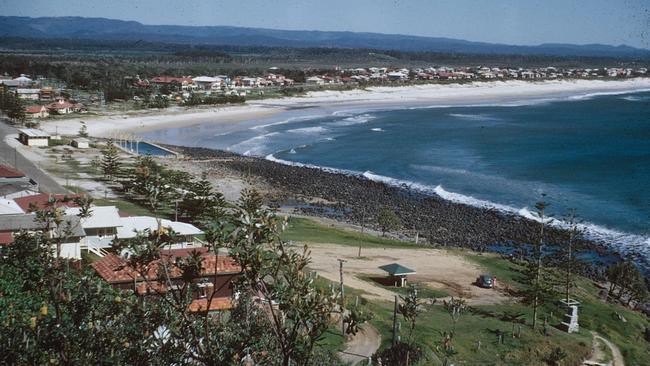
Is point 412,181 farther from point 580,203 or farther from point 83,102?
point 83,102

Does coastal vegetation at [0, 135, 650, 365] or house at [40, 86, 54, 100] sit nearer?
coastal vegetation at [0, 135, 650, 365]

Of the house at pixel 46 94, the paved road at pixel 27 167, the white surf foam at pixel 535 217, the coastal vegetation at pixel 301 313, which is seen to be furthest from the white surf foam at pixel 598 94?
the paved road at pixel 27 167

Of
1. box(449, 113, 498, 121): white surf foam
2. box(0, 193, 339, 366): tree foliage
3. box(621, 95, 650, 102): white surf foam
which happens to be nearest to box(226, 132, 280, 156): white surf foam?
box(449, 113, 498, 121): white surf foam

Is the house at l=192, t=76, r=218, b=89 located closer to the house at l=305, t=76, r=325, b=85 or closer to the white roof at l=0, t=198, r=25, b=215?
the house at l=305, t=76, r=325, b=85

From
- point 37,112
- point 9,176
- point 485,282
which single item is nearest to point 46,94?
point 37,112

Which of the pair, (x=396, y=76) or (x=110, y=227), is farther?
(x=396, y=76)

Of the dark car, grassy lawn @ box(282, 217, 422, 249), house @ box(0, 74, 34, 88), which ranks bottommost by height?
grassy lawn @ box(282, 217, 422, 249)

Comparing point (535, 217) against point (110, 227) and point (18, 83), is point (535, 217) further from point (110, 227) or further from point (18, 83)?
point (18, 83)
